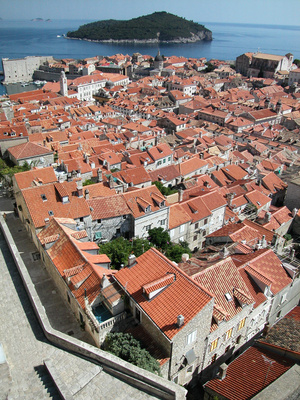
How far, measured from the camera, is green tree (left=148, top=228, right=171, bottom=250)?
1244 inches

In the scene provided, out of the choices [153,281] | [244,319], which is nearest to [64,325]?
[153,281]

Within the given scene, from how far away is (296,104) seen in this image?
103062 millimetres

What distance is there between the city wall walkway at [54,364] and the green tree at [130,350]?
69 centimetres

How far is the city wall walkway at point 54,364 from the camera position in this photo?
1418cm

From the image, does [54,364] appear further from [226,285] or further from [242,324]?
[242,324]

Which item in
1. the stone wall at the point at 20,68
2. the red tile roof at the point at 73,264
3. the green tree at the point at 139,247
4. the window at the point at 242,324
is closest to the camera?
the red tile roof at the point at 73,264

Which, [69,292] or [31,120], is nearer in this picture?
[69,292]

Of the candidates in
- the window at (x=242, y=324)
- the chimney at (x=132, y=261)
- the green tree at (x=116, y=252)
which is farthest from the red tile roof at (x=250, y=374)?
the green tree at (x=116, y=252)

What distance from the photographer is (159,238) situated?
31.6 meters

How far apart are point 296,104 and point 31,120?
75650 millimetres

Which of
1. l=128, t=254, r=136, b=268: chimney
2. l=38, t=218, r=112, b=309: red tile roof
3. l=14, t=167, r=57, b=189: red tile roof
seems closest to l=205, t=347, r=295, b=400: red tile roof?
l=128, t=254, r=136, b=268: chimney

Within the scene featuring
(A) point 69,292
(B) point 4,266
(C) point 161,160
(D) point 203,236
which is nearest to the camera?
(A) point 69,292

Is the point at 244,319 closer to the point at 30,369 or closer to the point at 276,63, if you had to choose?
the point at 30,369

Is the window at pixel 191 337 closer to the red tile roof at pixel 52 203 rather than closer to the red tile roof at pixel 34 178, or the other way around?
the red tile roof at pixel 52 203
